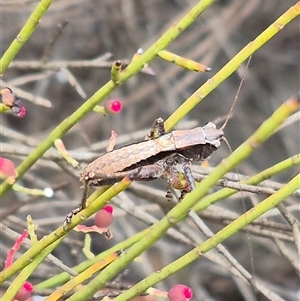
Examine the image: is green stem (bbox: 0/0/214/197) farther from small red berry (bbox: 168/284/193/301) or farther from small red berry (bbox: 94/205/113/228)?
small red berry (bbox: 168/284/193/301)

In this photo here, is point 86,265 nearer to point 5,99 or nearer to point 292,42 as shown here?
point 5,99

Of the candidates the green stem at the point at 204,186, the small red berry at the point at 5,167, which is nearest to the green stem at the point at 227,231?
the green stem at the point at 204,186

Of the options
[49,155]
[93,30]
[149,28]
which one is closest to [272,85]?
[149,28]

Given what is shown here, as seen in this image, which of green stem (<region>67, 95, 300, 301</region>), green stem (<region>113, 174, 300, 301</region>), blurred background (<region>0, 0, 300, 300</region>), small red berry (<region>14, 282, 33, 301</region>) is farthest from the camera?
blurred background (<region>0, 0, 300, 300</region>)

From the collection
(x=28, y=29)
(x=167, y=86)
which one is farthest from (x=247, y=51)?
(x=167, y=86)

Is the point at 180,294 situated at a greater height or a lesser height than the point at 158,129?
lesser

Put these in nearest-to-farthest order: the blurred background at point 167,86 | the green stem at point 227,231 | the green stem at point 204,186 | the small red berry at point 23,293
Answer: the green stem at point 204,186 → the green stem at point 227,231 → the small red berry at point 23,293 → the blurred background at point 167,86

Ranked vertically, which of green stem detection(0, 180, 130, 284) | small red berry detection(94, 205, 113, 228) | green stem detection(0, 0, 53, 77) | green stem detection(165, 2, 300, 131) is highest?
→ green stem detection(0, 0, 53, 77)

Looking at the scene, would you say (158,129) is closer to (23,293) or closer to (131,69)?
(131,69)

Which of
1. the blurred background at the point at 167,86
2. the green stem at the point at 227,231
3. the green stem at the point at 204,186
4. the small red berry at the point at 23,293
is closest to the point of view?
the green stem at the point at 204,186

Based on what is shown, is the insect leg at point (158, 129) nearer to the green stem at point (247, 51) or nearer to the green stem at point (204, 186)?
the green stem at point (247, 51)

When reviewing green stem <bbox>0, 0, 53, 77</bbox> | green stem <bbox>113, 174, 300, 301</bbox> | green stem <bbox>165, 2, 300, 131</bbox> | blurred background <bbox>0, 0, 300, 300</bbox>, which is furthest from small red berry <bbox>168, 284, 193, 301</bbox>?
blurred background <bbox>0, 0, 300, 300</bbox>
